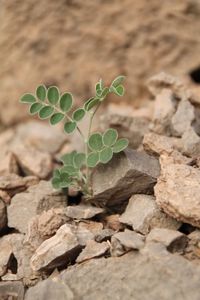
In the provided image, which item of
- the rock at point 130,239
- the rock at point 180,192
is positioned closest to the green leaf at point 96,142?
the rock at point 180,192

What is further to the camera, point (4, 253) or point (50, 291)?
point (4, 253)

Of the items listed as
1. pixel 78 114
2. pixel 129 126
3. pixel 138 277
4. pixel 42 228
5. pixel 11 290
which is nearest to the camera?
pixel 138 277

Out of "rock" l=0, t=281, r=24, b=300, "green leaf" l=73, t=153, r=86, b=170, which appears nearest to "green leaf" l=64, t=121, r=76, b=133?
"green leaf" l=73, t=153, r=86, b=170

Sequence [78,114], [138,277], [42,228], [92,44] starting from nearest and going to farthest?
1. [138,277]
2. [42,228]
3. [78,114]
4. [92,44]

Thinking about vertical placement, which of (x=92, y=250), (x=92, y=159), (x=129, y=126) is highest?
(x=92, y=159)

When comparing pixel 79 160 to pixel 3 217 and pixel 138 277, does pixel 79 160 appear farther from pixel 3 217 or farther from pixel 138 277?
pixel 138 277

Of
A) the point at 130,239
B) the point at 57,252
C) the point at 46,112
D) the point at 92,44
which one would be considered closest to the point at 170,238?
the point at 130,239

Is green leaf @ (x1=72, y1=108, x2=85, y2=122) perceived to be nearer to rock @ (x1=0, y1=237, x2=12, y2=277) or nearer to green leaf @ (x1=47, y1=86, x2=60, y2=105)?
green leaf @ (x1=47, y1=86, x2=60, y2=105)
